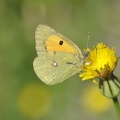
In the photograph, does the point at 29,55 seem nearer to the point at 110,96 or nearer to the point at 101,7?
the point at 101,7

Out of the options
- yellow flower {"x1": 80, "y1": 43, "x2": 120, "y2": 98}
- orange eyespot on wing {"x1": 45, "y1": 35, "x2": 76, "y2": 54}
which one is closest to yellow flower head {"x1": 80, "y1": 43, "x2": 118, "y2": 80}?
yellow flower {"x1": 80, "y1": 43, "x2": 120, "y2": 98}

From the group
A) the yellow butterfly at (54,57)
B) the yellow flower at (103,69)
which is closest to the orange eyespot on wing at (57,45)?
the yellow butterfly at (54,57)

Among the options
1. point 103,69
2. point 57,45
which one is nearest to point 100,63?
point 103,69

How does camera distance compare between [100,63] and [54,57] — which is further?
[54,57]

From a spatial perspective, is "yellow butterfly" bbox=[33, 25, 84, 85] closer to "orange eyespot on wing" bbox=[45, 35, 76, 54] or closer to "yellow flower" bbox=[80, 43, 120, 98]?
"orange eyespot on wing" bbox=[45, 35, 76, 54]

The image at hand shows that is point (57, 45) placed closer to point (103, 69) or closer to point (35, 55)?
point (103, 69)

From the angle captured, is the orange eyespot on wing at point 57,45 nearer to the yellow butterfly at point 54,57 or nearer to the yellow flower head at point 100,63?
the yellow butterfly at point 54,57

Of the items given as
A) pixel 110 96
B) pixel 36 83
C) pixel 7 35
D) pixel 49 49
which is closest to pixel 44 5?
pixel 7 35
